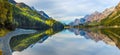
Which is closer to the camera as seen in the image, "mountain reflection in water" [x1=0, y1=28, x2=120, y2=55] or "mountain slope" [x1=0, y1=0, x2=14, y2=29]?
"mountain reflection in water" [x1=0, y1=28, x2=120, y2=55]

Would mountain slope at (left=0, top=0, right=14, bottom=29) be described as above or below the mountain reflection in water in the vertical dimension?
above

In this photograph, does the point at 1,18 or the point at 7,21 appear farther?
the point at 7,21

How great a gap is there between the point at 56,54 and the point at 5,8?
2352 inches

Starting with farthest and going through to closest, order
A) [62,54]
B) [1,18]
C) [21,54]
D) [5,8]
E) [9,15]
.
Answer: [9,15] → [5,8] → [1,18] → [62,54] → [21,54]

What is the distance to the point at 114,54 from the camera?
55125 mm

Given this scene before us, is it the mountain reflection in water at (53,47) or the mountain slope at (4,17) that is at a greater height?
the mountain slope at (4,17)

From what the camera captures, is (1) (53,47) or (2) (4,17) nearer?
(1) (53,47)

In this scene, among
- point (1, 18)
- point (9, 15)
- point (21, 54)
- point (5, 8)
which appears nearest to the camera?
point (21, 54)

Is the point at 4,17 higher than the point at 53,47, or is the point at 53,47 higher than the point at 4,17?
the point at 4,17

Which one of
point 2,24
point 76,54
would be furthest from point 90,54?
point 2,24

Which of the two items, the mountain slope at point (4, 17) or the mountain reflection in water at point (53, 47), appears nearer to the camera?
the mountain reflection in water at point (53, 47)

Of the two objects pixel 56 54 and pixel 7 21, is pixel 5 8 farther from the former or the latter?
pixel 56 54

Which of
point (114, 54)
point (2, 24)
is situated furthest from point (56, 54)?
point (2, 24)

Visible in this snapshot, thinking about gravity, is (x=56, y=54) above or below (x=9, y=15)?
below
